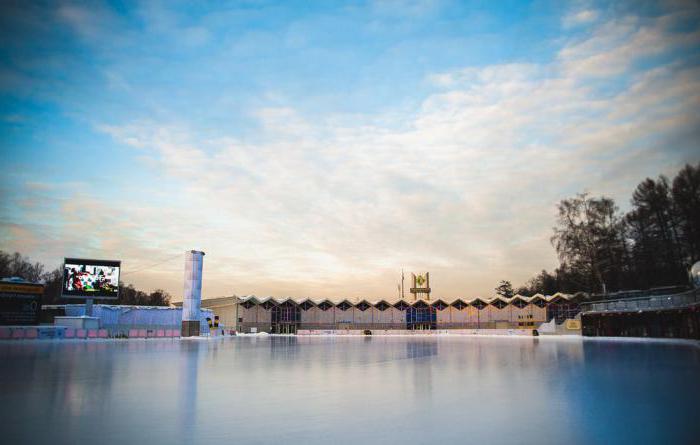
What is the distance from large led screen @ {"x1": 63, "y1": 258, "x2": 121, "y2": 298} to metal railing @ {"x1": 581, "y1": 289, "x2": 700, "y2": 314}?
158 ft

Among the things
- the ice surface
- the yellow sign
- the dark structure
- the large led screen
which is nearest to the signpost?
the large led screen

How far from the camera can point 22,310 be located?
39.3 meters

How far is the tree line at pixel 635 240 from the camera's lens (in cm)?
4844

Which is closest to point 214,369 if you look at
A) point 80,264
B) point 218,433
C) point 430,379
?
point 430,379

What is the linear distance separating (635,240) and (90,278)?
61681mm

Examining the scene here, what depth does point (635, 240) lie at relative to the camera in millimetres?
56969

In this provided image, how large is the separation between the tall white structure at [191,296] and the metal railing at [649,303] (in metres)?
41.7

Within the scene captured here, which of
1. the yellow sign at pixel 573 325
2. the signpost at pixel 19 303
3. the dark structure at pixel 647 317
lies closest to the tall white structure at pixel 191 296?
the signpost at pixel 19 303

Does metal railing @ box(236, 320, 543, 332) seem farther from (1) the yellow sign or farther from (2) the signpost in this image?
(2) the signpost

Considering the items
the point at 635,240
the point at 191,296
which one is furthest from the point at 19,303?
the point at 635,240

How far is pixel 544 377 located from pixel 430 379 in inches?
123

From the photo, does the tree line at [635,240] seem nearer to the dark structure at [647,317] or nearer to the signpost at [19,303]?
the dark structure at [647,317]

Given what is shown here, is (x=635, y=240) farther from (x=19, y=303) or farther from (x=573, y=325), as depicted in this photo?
(x=19, y=303)

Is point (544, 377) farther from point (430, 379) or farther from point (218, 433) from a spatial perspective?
point (218, 433)
